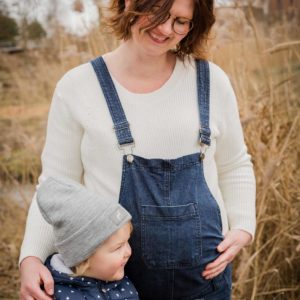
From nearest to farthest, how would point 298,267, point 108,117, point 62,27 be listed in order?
point 108,117 < point 298,267 < point 62,27

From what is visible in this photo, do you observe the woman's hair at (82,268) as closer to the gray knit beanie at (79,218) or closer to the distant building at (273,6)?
the gray knit beanie at (79,218)

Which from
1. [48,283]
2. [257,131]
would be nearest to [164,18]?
[48,283]

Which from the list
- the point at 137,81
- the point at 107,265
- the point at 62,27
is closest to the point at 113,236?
the point at 107,265

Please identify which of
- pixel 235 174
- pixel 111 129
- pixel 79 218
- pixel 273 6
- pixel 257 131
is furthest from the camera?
pixel 273 6

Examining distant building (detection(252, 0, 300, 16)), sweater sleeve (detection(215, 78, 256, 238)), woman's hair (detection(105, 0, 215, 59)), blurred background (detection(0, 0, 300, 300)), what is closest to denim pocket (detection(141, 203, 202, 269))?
sweater sleeve (detection(215, 78, 256, 238))

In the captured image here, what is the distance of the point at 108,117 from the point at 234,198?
52cm

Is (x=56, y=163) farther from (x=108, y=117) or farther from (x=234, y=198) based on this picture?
(x=234, y=198)

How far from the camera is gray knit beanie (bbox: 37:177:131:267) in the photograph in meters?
1.48

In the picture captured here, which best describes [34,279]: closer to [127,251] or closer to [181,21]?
[127,251]

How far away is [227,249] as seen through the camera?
5.61 ft

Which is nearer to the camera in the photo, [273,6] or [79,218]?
[79,218]

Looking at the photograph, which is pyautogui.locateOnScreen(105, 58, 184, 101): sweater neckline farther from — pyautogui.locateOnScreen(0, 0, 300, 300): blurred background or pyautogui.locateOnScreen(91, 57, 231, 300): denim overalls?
pyautogui.locateOnScreen(0, 0, 300, 300): blurred background

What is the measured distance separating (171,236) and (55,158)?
43cm

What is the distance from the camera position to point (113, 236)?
151 centimetres
